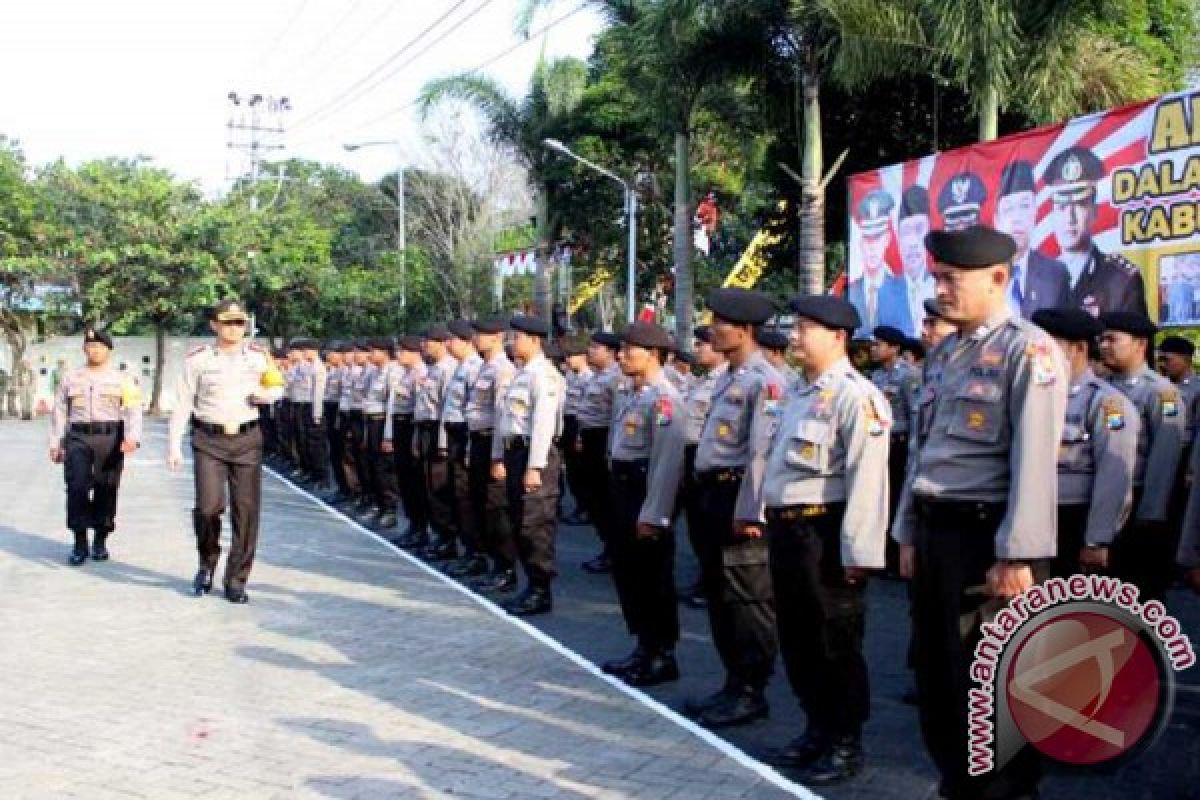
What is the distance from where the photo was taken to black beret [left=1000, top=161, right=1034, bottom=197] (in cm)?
897

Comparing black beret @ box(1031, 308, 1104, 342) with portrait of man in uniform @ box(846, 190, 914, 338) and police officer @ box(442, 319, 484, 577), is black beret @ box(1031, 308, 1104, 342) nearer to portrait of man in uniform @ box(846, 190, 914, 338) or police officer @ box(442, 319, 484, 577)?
portrait of man in uniform @ box(846, 190, 914, 338)

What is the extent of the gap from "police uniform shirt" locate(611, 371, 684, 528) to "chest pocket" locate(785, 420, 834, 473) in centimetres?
131

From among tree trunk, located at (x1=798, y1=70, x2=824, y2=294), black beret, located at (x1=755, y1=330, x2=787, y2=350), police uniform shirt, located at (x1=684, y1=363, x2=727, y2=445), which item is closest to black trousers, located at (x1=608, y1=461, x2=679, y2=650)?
police uniform shirt, located at (x1=684, y1=363, x2=727, y2=445)

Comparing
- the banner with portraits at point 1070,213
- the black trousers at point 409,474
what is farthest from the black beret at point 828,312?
the black trousers at point 409,474

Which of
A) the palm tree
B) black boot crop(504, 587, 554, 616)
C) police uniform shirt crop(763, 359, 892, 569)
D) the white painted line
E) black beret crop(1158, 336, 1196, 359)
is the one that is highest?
the palm tree

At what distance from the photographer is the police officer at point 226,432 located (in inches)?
329

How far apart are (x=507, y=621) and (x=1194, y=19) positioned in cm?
1634

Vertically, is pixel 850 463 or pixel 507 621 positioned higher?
pixel 850 463

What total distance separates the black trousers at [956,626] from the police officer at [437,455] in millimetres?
6189

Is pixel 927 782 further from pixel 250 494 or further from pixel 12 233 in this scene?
pixel 12 233

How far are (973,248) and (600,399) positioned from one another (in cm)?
690

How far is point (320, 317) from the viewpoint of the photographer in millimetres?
35406

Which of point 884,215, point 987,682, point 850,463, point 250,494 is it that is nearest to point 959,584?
point 987,682

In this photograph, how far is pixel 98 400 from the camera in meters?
9.80
